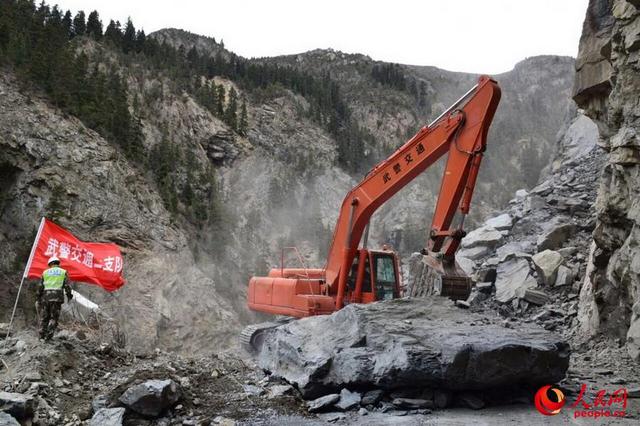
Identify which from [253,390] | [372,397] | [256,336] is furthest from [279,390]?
[256,336]

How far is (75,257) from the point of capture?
970cm

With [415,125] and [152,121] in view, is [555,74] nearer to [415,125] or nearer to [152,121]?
[415,125]

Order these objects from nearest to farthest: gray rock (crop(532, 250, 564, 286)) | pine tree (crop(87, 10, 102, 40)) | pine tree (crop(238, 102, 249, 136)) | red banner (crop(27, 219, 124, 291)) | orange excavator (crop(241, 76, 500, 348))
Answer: orange excavator (crop(241, 76, 500, 348)) < red banner (crop(27, 219, 124, 291)) < gray rock (crop(532, 250, 564, 286)) < pine tree (crop(87, 10, 102, 40)) < pine tree (crop(238, 102, 249, 136))

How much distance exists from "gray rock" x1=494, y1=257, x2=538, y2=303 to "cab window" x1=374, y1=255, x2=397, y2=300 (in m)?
3.35

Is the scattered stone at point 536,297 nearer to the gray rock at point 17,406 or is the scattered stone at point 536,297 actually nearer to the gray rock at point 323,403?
the gray rock at point 323,403

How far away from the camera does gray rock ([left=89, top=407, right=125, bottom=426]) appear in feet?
17.6

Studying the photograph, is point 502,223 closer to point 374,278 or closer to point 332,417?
point 374,278

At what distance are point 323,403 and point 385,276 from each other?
4.17 m

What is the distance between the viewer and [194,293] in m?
17.8

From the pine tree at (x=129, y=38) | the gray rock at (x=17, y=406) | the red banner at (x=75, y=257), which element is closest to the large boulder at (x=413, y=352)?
the gray rock at (x=17, y=406)

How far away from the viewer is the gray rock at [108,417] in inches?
211

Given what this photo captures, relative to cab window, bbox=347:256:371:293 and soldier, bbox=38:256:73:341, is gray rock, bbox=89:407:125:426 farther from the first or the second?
cab window, bbox=347:256:371:293

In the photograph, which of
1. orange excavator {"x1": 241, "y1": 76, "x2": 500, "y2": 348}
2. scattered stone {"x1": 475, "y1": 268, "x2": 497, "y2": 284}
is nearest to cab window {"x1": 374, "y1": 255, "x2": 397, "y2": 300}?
orange excavator {"x1": 241, "y1": 76, "x2": 500, "y2": 348}

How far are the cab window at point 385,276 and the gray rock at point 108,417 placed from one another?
17.3 feet
